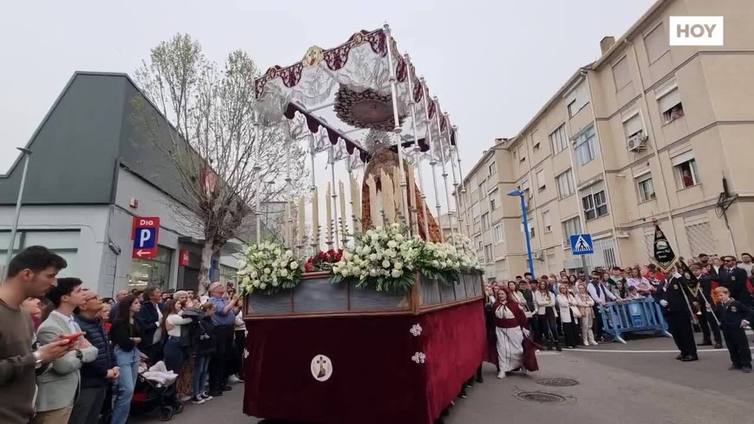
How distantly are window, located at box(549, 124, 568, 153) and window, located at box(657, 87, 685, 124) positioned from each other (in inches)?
260

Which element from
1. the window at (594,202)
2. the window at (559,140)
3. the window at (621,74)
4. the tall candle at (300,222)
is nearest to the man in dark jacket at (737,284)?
the tall candle at (300,222)

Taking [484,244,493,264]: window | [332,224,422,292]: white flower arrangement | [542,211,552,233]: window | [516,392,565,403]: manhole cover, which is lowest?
[516,392,565,403]: manhole cover

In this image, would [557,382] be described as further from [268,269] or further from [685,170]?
[685,170]

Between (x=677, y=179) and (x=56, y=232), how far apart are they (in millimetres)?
23993

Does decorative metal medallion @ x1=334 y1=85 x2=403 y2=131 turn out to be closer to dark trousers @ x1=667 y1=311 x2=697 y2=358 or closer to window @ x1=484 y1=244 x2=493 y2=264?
dark trousers @ x1=667 y1=311 x2=697 y2=358

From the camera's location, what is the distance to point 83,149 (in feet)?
45.3

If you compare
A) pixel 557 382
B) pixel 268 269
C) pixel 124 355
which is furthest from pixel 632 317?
pixel 124 355

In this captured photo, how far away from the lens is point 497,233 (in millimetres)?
33781

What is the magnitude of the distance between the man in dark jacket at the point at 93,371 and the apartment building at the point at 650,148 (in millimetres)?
9009

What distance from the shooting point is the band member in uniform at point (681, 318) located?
751 cm

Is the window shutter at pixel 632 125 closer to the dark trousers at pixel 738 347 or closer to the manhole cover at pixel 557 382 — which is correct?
the dark trousers at pixel 738 347

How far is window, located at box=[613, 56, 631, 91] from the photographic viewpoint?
19.1 metres

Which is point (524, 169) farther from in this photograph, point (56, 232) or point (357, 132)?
point (56, 232)

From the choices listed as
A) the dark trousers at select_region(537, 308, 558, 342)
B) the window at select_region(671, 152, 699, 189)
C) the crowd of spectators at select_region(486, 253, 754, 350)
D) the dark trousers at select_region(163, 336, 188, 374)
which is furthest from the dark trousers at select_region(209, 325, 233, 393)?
the window at select_region(671, 152, 699, 189)
